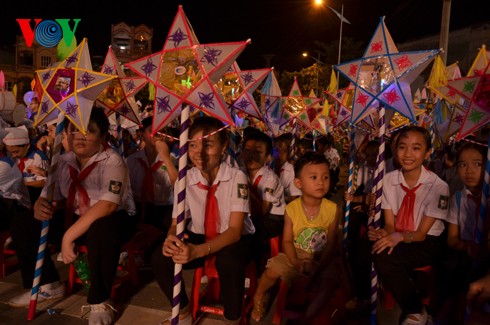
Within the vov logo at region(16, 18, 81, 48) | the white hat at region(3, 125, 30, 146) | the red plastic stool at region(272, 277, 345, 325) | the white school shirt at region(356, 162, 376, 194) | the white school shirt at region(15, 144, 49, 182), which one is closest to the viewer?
the red plastic stool at region(272, 277, 345, 325)

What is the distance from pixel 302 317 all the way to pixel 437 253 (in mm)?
1380

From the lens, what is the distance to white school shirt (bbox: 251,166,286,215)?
164 inches

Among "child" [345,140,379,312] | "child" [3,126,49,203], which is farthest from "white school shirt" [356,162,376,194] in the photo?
"child" [3,126,49,203]

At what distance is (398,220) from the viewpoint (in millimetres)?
3490

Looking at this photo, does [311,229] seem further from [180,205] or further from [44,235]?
[44,235]

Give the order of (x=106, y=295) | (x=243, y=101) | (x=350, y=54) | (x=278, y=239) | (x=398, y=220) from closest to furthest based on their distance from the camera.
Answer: (x=106, y=295) < (x=398, y=220) < (x=278, y=239) < (x=243, y=101) < (x=350, y=54)

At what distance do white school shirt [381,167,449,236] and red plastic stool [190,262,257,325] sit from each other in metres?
1.40

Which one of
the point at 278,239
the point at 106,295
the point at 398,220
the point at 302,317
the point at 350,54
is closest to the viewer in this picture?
the point at 302,317

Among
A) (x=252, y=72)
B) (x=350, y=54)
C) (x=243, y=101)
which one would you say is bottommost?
(x=243, y=101)

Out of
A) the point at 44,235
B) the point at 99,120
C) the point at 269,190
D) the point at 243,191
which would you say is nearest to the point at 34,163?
the point at 44,235

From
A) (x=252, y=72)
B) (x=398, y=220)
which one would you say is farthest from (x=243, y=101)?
(x=398, y=220)

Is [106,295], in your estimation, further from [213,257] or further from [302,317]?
[302,317]

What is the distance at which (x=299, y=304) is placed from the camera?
11.0 feet

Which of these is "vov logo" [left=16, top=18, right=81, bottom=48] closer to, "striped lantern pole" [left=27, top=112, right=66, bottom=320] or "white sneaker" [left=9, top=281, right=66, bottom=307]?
"striped lantern pole" [left=27, top=112, right=66, bottom=320]
